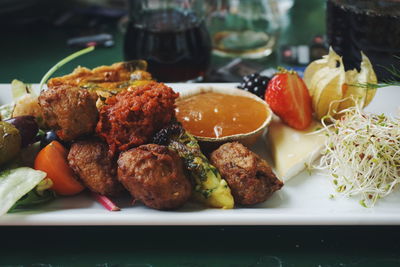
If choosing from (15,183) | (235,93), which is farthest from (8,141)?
(235,93)

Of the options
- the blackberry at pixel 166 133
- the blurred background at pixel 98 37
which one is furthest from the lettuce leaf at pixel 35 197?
the blurred background at pixel 98 37

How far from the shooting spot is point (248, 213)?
2.19 metres

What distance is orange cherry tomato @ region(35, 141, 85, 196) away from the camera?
2.35 metres

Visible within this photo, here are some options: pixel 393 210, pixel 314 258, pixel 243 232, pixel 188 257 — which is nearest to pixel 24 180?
pixel 188 257

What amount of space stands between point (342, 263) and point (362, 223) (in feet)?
0.61

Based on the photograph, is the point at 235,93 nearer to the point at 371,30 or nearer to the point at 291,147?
the point at 291,147

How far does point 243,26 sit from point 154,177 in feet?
10.3

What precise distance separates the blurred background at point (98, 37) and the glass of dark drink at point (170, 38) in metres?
0.25

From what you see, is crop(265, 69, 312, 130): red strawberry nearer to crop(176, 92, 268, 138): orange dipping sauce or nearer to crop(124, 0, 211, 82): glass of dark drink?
crop(176, 92, 268, 138): orange dipping sauce

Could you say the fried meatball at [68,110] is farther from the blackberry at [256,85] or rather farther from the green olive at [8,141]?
the blackberry at [256,85]

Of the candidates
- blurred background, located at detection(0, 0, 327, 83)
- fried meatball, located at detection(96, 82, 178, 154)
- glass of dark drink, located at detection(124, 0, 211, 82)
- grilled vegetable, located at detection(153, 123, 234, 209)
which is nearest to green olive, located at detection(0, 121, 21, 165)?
fried meatball, located at detection(96, 82, 178, 154)

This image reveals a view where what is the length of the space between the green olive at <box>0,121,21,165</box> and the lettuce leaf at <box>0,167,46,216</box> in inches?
2.8

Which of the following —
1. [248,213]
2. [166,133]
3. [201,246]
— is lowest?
[201,246]

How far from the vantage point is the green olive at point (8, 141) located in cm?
236
